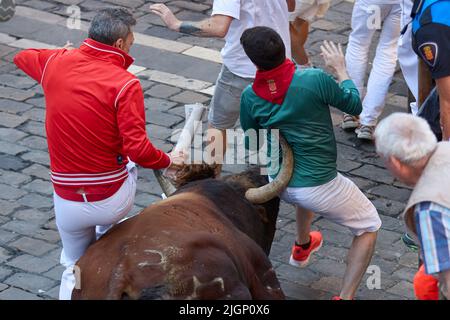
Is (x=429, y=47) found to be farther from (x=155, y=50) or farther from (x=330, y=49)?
(x=155, y=50)

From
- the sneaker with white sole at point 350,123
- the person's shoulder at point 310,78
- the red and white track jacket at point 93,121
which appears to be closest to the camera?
the red and white track jacket at point 93,121

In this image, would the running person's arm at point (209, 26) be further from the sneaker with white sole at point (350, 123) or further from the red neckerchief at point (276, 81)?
the sneaker with white sole at point (350, 123)

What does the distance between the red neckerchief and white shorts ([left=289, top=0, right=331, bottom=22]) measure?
133 inches

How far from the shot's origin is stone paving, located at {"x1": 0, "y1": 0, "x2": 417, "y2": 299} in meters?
7.66

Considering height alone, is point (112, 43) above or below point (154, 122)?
above

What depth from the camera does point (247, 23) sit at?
8.08 metres

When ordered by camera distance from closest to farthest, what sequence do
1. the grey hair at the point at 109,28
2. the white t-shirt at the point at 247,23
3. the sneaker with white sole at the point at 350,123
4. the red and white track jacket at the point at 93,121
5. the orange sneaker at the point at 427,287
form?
the orange sneaker at the point at 427,287, the red and white track jacket at the point at 93,121, the grey hair at the point at 109,28, the white t-shirt at the point at 247,23, the sneaker with white sole at the point at 350,123

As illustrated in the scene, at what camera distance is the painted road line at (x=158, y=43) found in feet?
36.4

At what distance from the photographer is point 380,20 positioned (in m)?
9.38

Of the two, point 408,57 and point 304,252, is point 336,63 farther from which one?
point 408,57

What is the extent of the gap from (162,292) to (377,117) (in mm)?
4410

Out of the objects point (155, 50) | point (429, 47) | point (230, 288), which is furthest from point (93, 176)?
point (155, 50)

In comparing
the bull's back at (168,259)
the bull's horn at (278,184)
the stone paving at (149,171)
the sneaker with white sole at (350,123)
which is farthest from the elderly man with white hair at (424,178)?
the sneaker with white sole at (350,123)

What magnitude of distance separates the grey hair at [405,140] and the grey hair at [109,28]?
1.74m
